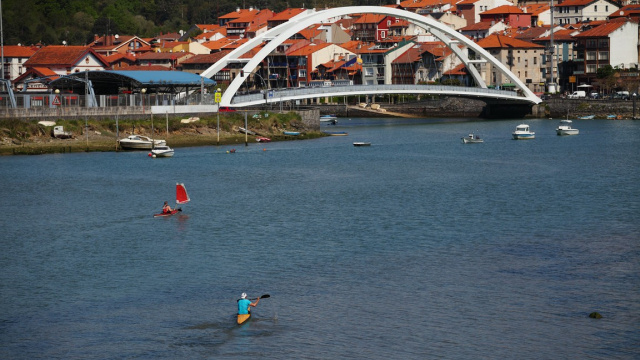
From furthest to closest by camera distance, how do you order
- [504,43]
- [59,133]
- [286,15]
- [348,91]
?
[286,15] < [504,43] < [348,91] < [59,133]

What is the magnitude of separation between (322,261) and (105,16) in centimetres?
12795

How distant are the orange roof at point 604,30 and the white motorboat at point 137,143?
60.2 metres

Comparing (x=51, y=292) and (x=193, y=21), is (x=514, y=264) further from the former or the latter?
(x=193, y=21)

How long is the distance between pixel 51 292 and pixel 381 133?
53.6 meters

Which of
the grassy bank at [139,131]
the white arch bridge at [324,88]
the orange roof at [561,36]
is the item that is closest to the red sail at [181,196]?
the grassy bank at [139,131]

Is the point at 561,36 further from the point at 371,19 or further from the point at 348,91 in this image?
the point at 348,91

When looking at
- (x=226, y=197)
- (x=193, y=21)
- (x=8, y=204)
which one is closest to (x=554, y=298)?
(x=226, y=197)

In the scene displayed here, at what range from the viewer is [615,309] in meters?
22.4

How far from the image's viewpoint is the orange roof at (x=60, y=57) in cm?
9544

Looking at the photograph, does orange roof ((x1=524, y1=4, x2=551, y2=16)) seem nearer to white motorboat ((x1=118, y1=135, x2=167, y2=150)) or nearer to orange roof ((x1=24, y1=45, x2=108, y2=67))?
orange roof ((x1=24, y1=45, x2=108, y2=67))

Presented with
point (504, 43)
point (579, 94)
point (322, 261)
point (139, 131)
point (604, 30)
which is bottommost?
point (322, 261)

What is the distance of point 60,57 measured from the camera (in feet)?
316

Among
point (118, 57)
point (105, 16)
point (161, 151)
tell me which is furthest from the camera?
point (105, 16)

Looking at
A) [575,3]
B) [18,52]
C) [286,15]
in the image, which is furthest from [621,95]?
[18,52]
